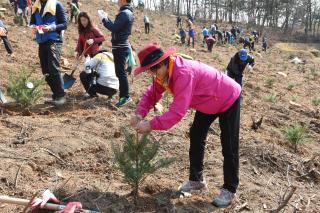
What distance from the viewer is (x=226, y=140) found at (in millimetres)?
3465

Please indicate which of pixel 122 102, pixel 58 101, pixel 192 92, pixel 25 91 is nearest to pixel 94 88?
pixel 122 102

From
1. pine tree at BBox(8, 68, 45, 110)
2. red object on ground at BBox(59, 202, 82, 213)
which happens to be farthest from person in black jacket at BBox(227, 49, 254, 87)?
red object on ground at BBox(59, 202, 82, 213)

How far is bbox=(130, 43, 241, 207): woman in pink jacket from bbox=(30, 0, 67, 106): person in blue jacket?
2533mm

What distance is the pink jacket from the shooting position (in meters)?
2.94

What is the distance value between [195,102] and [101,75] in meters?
3.09

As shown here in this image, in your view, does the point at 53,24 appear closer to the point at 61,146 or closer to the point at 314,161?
the point at 61,146

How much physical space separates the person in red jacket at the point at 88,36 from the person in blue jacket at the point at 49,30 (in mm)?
745

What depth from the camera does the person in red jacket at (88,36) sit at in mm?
6277

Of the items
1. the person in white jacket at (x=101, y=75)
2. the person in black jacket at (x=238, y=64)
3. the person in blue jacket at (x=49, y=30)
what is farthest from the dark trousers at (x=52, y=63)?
the person in black jacket at (x=238, y=64)

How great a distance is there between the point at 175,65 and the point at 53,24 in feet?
9.89

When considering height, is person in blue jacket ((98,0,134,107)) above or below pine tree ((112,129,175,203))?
above

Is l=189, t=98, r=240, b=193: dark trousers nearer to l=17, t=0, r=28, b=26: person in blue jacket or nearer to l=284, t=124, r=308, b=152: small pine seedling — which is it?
l=284, t=124, r=308, b=152: small pine seedling

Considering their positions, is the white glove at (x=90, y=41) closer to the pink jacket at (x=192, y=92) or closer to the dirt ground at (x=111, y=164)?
the dirt ground at (x=111, y=164)

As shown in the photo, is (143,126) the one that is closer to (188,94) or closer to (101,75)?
(188,94)
